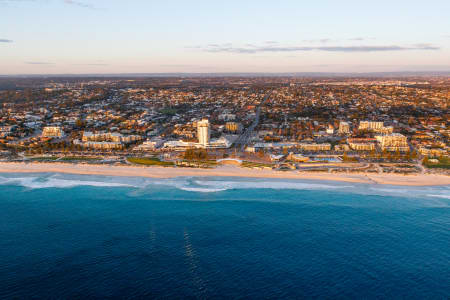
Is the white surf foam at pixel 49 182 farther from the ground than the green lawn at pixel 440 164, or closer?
closer

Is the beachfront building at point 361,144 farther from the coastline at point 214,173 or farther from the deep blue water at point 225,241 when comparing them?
the deep blue water at point 225,241

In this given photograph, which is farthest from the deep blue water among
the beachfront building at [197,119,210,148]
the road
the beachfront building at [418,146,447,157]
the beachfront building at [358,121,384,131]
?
the beachfront building at [358,121,384,131]

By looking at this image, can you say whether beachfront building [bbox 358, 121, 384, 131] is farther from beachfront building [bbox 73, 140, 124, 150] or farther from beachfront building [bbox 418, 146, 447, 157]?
beachfront building [bbox 73, 140, 124, 150]

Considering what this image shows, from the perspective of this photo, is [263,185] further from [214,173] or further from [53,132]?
[53,132]

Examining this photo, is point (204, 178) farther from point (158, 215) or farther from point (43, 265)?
point (43, 265)

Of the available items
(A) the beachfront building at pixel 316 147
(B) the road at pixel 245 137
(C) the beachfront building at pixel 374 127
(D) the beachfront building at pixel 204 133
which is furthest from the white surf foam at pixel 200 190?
(C) the beachfront building at pixel 374 127

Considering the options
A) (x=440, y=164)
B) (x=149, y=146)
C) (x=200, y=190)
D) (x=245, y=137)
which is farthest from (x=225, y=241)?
(x=245, y=137)


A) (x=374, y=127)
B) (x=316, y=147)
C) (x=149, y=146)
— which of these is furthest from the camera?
(x=374, y=127)
